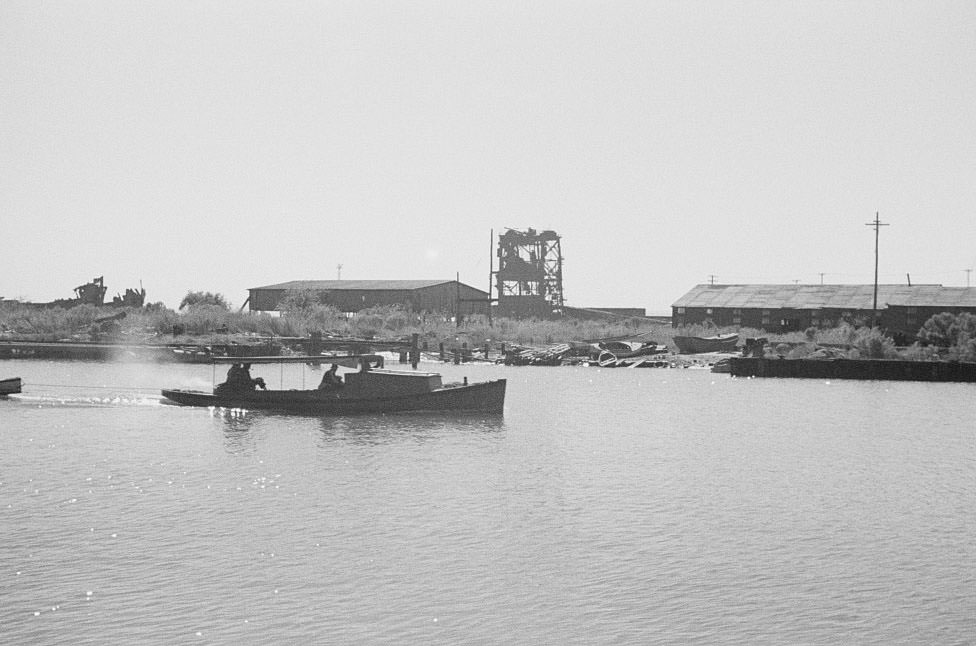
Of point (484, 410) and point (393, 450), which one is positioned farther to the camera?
point (484, 410)

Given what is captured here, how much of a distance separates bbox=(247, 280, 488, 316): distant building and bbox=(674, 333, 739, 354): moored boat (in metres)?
28.3

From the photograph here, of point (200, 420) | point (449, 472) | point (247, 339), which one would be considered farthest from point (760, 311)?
point (449, 472)

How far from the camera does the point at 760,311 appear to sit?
101812 mm

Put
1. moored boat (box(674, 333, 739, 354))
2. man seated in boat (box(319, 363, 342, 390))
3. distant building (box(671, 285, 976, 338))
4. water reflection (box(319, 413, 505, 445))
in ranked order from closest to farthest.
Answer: water reflection (box(319, 413, 505, 445)), man seated in boat (box(319, 363, 342, 390)), moored boat (box(674, 333, 739, 354)), distant building (box(671, 285, 976, 338))

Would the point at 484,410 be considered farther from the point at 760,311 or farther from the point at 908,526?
the point at 760,311

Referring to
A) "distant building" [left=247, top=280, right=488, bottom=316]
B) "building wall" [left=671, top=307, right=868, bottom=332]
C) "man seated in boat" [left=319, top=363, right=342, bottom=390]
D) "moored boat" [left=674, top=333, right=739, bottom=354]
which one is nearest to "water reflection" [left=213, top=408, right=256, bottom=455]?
"man seated in boat" [left=319, top=363, right=342, bottom=390]

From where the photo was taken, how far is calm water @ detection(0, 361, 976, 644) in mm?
16359

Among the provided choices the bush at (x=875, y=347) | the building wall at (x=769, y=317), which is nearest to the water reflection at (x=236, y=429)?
the bush at (x=875, y=347)

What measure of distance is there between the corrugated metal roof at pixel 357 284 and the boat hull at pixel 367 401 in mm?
68321

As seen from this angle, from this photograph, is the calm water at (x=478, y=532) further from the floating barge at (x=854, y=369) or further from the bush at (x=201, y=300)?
the bush at (x=201, y=300)

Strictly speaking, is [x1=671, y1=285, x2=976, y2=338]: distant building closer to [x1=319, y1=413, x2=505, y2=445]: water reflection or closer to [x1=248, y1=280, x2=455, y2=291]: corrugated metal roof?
[x1=248, y1=280, x2=455, y2=291]: corrugated metal roof

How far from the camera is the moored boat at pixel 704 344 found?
91.2 meters

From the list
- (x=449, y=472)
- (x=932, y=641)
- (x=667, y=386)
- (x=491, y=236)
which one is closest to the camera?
(x=932, y=641)

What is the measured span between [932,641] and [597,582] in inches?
213
